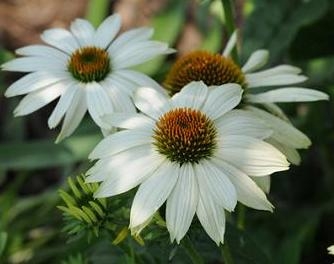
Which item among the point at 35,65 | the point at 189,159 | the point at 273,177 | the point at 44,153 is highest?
the point at 35,65

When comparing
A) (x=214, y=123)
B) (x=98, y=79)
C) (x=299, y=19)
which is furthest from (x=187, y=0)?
(x=214, y=123)

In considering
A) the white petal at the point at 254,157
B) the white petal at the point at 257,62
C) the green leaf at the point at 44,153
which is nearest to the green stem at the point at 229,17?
the white petal at the point at 257,62

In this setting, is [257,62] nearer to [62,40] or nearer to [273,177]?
[62,40]

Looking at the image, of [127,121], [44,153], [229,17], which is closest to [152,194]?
[127,121]

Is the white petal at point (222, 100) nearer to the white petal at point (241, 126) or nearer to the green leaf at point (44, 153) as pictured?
the white petal at point (241, 126)

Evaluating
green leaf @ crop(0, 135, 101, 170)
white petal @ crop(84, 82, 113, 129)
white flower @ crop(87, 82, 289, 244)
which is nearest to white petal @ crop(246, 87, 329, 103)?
white flower @ crop(87, 82, 289, 244)

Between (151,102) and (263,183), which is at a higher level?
(151,102)

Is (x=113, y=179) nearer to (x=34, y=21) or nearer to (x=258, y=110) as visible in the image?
(x=258, y=110)
